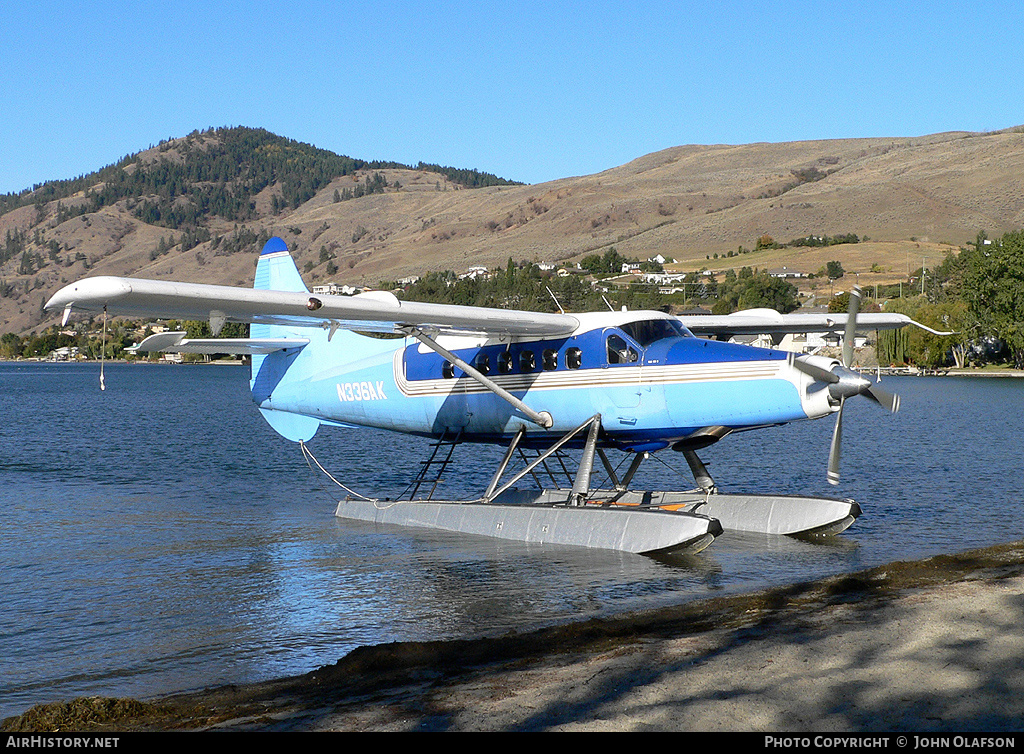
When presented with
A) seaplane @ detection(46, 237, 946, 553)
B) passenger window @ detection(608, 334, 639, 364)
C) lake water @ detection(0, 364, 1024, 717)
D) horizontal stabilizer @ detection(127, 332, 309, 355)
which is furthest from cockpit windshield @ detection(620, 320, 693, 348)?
horizontal stabilizer @ detection(127, 332, 309, 355)

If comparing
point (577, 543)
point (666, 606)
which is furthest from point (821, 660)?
point (577, 543)

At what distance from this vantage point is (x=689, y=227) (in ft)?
605

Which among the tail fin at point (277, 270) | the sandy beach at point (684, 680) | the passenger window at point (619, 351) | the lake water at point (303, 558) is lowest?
the lake water at point (303, 558)

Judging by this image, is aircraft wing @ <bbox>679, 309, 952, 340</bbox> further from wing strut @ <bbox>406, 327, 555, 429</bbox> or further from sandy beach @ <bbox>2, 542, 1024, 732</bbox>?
sandy beach @ <bbox>2, 542, 1024, 732</bbox>

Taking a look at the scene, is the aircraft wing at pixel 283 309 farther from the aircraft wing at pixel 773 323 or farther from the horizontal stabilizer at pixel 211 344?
the aircraft wing at pixel 773 323

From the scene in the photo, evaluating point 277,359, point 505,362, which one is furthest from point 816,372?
point 277,359

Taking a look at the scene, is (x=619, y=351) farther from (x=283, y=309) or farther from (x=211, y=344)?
(x=211, y=344)

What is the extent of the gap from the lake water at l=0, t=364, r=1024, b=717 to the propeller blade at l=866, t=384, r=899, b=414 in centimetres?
194

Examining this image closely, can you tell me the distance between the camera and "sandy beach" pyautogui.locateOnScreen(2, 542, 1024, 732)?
5152 millimetres

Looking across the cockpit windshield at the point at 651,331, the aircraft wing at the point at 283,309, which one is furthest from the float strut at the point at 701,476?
the aircraft wing at the point at 283,309

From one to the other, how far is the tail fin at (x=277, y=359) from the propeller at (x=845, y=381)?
337 inches

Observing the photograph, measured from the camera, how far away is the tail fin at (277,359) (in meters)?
16.1

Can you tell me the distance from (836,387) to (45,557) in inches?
401

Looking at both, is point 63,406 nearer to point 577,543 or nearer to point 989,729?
point 577,543
